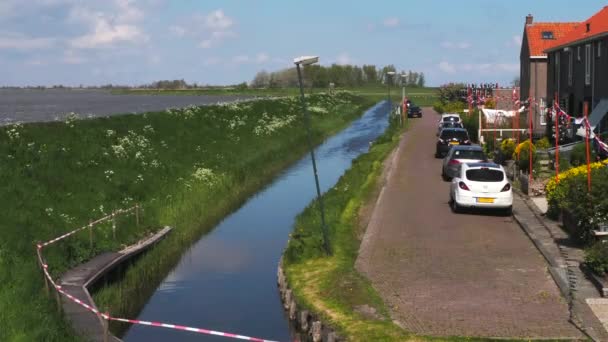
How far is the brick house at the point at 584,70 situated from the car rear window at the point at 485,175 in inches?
466

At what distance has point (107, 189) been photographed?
25469 millimetres

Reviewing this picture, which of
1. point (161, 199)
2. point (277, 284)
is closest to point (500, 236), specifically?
point (277, 284)

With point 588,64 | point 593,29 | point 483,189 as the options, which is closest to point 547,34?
point 593,29

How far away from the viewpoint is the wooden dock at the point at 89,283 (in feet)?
42.5

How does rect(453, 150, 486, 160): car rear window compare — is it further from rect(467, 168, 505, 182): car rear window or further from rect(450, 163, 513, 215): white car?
rect(467, 168, 505, 182): car rear window

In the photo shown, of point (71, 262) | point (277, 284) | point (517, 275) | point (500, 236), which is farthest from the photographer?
point (500, 236)

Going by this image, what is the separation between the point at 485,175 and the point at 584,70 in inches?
718

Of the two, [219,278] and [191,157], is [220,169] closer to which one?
[191,157]

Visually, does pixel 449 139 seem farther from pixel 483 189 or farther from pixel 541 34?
pixel 541 34

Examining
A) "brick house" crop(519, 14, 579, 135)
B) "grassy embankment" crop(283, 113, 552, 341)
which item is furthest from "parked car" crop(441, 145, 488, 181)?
"brick house" crop(519, 14, 579, 135)

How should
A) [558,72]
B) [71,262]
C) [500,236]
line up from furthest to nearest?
[558,72]
[500,236]
[71,262]

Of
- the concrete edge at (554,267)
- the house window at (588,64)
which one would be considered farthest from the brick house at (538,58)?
the concrete edge at (554,267)

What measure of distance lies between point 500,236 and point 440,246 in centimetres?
232

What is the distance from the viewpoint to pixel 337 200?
25484 mm
